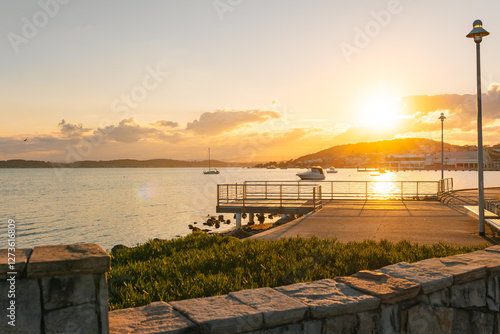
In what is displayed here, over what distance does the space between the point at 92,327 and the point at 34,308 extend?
0.40 meters

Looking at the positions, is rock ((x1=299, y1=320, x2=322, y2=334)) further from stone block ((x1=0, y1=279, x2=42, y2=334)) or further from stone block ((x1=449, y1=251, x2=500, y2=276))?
stone block ((x1=449, y1=251, x2=500, y2=276))

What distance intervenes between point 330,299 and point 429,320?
55.5 inches

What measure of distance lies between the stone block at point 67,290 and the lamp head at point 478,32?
13.0 m

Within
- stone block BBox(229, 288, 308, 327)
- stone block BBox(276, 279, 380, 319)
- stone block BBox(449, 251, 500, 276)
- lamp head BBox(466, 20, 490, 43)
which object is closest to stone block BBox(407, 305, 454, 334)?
stone block BBox(276, 279, 380, 319)

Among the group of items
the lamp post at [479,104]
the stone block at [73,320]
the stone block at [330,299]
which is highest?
the lamp post at [479,104]

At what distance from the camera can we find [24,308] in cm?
266

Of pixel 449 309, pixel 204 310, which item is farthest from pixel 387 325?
pixel 204 310

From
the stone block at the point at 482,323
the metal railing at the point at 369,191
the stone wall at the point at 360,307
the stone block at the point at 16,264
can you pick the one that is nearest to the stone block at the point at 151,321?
the stone wall at the point at 360,307

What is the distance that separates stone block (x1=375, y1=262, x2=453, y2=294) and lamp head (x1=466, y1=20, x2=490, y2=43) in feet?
31.9

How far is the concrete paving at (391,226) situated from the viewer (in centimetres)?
1285

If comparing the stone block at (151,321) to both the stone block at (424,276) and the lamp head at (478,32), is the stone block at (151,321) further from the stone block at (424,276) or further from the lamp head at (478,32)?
the lamp head at (478,32)

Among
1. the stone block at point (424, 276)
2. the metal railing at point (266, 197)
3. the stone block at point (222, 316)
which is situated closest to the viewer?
the stone block at point (222, 316)

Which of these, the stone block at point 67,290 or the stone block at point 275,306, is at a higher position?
the stone block at point 67,290

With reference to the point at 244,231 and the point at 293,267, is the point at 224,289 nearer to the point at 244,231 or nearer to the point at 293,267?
the point at 293,267
